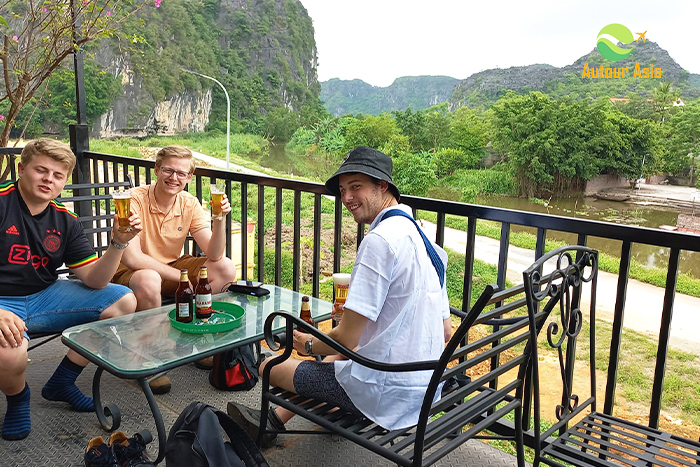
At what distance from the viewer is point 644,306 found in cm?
1772

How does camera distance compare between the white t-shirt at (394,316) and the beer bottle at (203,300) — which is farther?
the beer bottle at (203,300)

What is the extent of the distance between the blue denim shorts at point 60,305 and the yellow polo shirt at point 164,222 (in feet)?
1.53

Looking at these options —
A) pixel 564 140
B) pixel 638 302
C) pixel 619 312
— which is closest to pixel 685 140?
pixel 564 140

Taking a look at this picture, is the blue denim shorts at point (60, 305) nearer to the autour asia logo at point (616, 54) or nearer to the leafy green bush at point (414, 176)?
the leafy green bush at point (414, 176)

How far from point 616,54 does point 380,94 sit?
46.0 meters

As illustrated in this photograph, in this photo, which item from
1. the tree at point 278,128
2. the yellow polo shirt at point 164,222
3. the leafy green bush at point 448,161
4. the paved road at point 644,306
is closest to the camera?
the yellow polo shirt at point 164,222

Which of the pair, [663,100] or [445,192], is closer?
[445,192]

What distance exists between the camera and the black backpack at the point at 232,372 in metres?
2.51

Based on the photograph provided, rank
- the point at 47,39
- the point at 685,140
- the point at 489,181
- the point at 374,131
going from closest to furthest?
the point at 47,39
the point at 489,181
the point at 685,140
the point at 374,131

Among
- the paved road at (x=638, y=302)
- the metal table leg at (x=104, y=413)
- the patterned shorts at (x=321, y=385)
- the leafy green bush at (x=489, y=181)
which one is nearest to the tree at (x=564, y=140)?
the leafy green bush at (x=489, y=181)

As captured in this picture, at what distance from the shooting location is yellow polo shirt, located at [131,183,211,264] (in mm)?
2660

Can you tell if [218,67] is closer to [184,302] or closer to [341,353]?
[184,302]

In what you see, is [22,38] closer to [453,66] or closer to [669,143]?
[669,143]

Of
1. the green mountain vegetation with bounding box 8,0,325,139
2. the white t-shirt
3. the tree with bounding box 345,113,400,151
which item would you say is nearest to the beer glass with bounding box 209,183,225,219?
the white t-shirt
